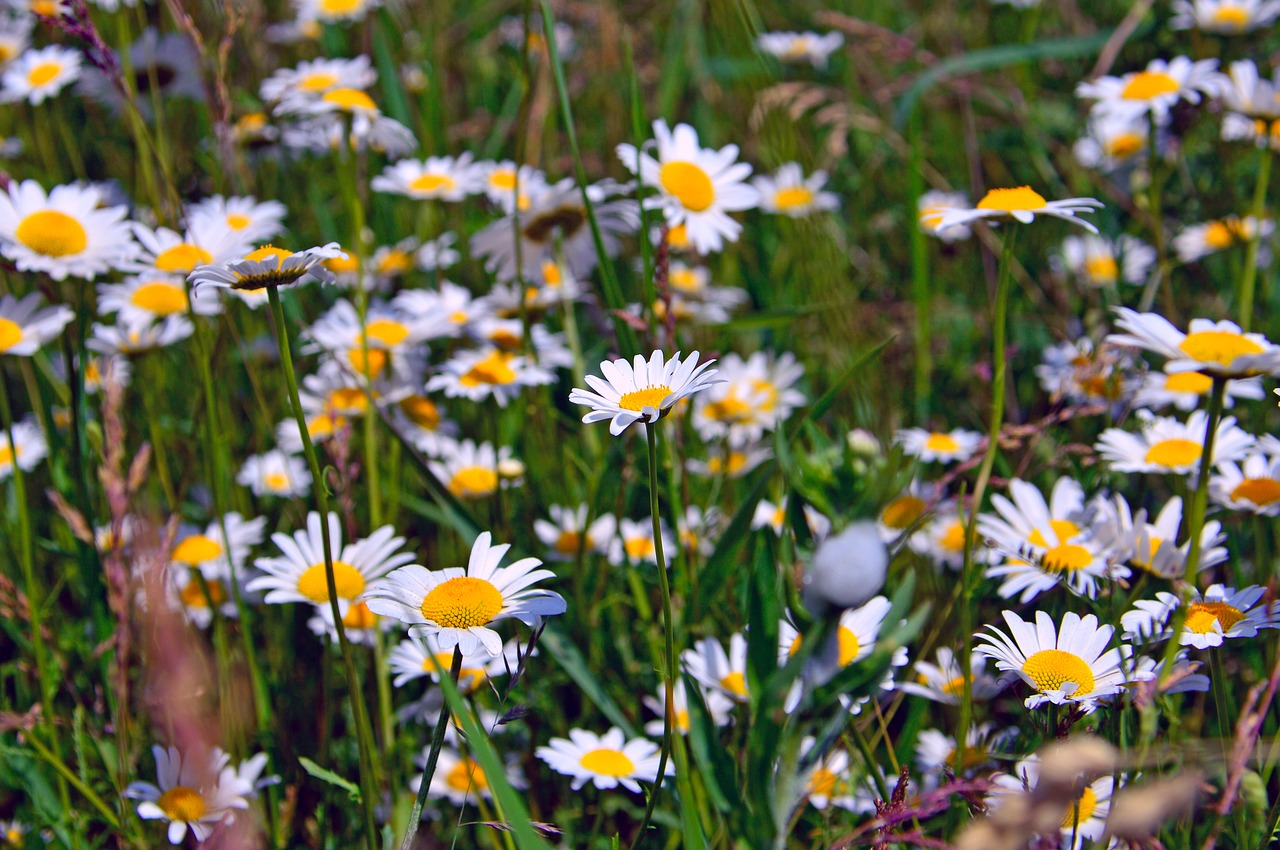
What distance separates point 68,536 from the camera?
1629mm

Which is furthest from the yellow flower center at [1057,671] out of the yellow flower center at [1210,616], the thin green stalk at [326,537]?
the thin green stalk at [326,537]

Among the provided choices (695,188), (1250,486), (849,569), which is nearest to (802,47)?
(695,188)

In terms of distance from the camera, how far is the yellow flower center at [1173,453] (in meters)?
1.25

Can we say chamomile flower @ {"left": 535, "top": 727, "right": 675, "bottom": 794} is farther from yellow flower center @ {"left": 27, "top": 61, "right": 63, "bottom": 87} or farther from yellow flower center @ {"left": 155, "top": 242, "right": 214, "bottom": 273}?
yellow flower center @ {"left": 27, "top": 61, "right": 63, "bottom": 87}

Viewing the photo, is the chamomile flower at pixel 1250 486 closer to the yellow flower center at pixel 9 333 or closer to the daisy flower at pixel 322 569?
the daisy flower at pixel 322 569

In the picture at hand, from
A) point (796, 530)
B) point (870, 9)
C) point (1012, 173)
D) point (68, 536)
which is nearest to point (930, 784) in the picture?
point (796, 530)

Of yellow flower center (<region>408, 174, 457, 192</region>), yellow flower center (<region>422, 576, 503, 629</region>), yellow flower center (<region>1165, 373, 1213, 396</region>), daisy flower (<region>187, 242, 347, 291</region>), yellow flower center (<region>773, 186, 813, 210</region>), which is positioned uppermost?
daisy flower (<region>187, 242, 347, 291</region>)

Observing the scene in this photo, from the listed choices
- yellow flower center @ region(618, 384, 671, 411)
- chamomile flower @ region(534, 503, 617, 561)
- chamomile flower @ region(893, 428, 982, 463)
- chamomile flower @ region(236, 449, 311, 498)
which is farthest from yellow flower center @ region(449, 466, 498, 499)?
yellow flower center @ region(618, 384, 671, 411)

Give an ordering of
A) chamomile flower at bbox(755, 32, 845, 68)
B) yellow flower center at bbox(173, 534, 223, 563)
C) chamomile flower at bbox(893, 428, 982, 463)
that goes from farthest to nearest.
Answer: chamomile flower at bbox(755, 32, 845, 68) → chamomile flower at bbox(893, 428, 982, 463) → yellow flower center at bbox(173, 534, 223, 563)

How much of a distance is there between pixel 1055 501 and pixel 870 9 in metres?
2.82

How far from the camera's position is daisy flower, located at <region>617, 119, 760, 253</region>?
146 cm

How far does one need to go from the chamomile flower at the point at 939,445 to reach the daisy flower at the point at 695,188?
41 centimetres

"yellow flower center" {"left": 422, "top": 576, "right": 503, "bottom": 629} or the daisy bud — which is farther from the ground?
the daisy bud

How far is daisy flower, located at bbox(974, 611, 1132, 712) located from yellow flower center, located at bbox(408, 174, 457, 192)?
132 centimetres
